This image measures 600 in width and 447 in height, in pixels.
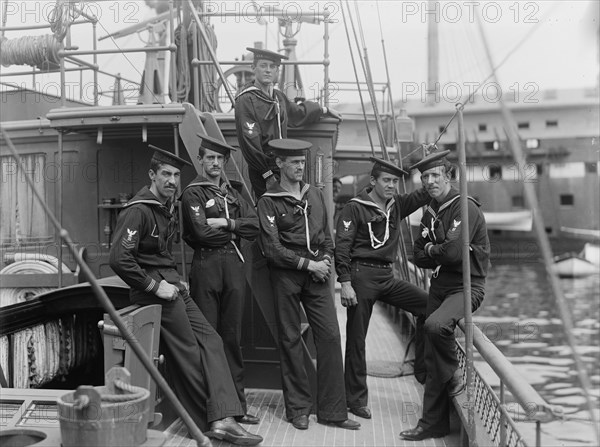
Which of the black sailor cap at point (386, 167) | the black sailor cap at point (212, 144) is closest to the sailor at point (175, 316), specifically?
the black sailor cap at point (212, 144)

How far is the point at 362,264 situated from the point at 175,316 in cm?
157

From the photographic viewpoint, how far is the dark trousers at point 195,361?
4.43 meters

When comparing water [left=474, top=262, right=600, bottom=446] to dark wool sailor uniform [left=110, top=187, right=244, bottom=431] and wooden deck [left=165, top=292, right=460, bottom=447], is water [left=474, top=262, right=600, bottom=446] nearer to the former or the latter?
wooden deck [left=165, top=292, right=460, bottom=447]

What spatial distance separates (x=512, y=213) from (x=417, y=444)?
4364 centimetres

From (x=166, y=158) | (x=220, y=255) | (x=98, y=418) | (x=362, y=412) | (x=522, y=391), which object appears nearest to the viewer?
(x=98, y=418)

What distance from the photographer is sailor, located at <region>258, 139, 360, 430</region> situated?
15.8 ft

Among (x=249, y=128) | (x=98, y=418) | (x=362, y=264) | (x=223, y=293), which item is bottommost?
(x=98, y=418)

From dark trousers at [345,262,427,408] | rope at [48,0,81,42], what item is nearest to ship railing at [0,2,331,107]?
rope at [48,0,81,42]

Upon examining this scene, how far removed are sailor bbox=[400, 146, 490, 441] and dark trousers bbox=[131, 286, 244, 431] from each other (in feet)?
4.12

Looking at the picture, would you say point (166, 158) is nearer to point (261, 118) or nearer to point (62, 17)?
point (261, 118)

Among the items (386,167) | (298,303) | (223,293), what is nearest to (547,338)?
(386,167)

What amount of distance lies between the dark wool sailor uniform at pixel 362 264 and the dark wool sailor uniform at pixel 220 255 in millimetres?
793

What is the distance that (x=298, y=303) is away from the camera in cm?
493

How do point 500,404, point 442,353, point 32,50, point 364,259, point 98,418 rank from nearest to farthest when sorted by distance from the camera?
1. point 98,418
2. point 500,404
3. point 442,353
4. point 364,259
5. point 32,50
